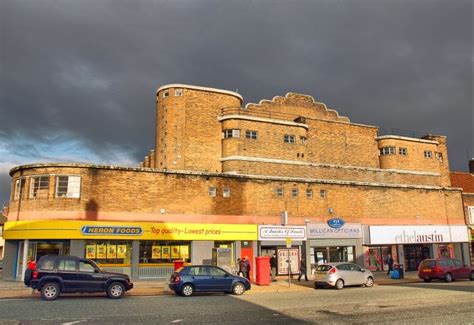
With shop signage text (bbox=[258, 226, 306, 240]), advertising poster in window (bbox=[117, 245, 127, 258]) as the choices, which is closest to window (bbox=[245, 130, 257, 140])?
shop signage text (bbox=[258, 226, 306, 240])

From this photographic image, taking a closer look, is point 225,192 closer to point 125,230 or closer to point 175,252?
point 175,252

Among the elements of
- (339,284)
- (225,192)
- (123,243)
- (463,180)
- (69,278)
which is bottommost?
(339,284)

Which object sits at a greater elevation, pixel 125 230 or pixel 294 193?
pixel 294 193

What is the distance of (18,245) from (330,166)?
2804cm

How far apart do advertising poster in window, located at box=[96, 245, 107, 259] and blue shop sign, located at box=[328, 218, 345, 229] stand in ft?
56.0

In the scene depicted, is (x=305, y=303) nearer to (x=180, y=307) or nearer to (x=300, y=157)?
(x=180, y=307)

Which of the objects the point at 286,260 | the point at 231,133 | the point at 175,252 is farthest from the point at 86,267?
the point at 231,133

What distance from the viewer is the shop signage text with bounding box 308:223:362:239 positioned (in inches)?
1262

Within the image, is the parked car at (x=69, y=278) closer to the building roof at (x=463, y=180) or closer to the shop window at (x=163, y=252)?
the shop window at (x=163, y=252)

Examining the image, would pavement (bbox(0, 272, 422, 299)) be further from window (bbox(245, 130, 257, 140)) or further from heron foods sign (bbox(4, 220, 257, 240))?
window (bbox(245, 130, 257, 140))

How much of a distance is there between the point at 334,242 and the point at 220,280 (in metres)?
16.1

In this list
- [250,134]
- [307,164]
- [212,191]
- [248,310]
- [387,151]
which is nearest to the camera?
[248,310]

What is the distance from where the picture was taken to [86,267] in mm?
17547

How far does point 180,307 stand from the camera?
48.2 feet
